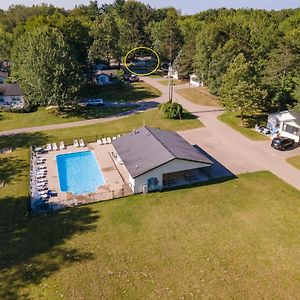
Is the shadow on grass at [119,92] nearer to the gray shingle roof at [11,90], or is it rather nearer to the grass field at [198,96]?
the grass field at [198,96]

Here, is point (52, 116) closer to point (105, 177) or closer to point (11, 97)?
point (11, 97)

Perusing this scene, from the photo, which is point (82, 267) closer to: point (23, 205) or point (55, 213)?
point (55, 213)

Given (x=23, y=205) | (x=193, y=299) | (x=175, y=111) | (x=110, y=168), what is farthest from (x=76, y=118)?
(x=193, y=299)

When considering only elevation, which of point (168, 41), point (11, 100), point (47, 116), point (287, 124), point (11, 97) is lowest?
point (47, 116)

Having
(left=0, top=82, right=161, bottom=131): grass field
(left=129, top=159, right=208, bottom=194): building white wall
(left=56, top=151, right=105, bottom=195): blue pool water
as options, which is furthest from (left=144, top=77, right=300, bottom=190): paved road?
(left=0, top=82, right=161, bottom=131): grass field

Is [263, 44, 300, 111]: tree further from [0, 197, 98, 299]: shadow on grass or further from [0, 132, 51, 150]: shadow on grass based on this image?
[0, 197, 98, 299]: shadow on grass

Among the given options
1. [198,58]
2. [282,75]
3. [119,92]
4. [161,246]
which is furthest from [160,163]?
[119,92]

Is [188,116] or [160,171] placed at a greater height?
[160,171]
